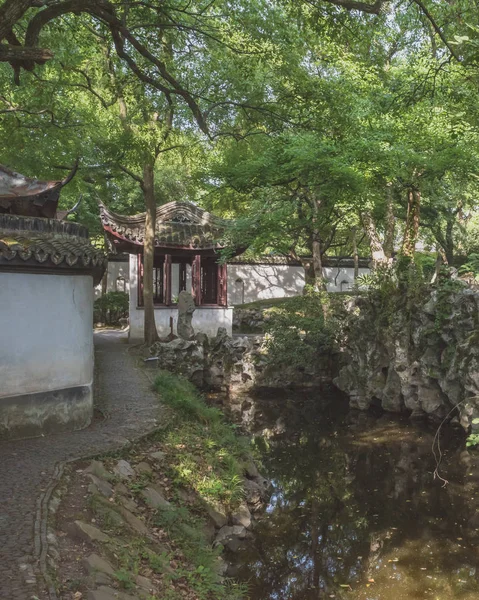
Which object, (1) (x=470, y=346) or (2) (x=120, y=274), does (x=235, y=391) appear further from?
(2) (x=120, y=274)

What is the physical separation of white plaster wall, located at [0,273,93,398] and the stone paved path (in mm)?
909

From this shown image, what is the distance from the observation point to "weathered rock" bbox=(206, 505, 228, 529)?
25.3ft

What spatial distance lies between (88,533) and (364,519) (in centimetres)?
526

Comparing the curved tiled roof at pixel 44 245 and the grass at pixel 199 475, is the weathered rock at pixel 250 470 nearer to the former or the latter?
the grass at pixel 199 475

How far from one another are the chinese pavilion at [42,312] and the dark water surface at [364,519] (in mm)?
3619

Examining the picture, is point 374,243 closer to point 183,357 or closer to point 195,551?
point 183,357

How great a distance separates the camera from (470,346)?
13203 mm

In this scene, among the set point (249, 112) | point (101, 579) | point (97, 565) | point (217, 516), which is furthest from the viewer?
point (249, 112)

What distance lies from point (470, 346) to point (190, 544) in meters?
9.33

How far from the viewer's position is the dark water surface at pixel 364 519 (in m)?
6.98

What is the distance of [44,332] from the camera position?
8.44 meters

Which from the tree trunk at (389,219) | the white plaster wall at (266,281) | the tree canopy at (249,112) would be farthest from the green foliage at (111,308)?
the tree trunk at (389,219)

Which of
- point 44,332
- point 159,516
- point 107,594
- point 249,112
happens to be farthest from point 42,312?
point 249,112

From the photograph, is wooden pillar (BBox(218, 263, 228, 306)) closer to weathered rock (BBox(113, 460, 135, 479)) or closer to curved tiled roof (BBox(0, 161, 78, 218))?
curved tiled roof (BBox(0, 161, 78, 218))
